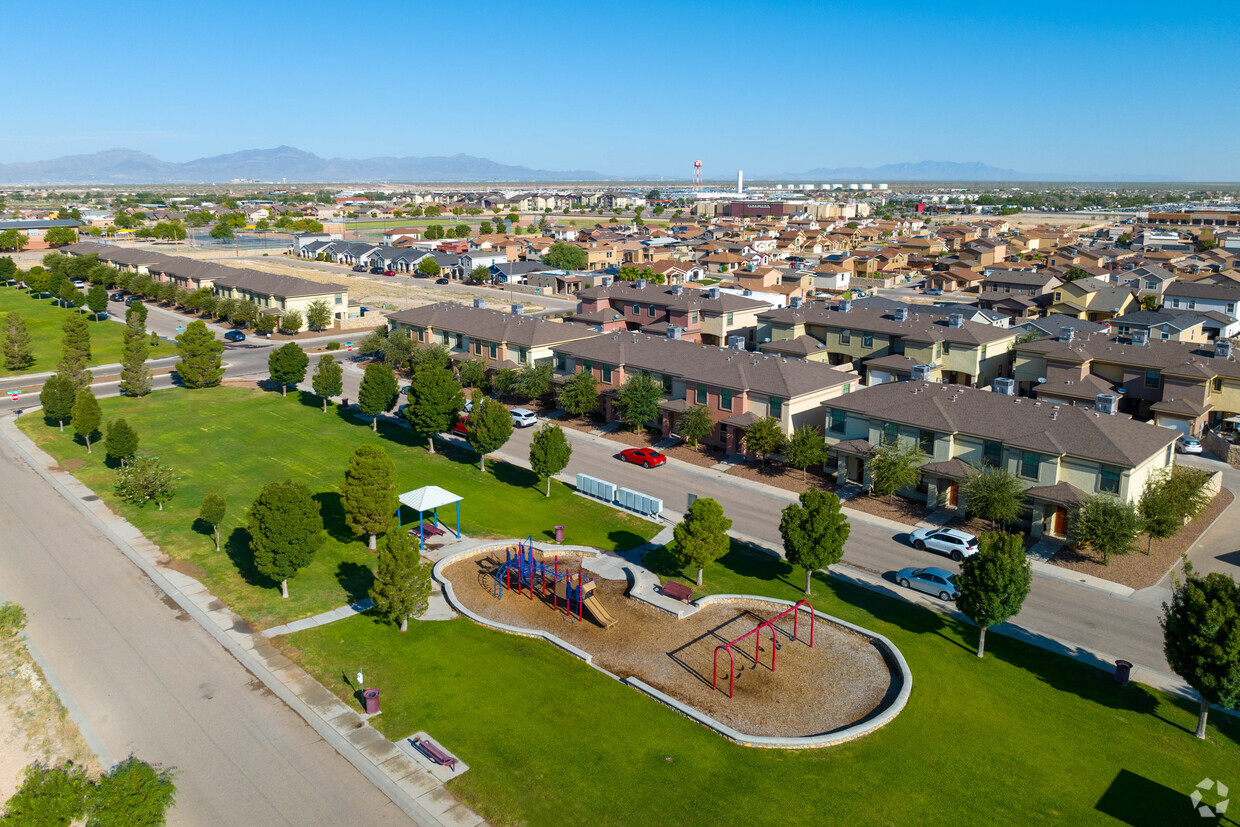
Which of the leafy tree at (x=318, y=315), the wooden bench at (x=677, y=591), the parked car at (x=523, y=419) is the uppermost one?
the leafy tree at (x=318, y=315)

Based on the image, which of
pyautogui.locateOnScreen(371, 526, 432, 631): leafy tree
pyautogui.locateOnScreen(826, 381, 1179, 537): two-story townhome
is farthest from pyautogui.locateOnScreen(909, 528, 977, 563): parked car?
pyautogui.locateOnScreen(371, 526, 432, 631): leafy tree

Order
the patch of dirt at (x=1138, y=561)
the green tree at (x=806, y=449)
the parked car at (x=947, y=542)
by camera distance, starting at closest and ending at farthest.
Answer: the patch of dirt at (x=1138, y=561) < the parked car at (x=947, y=542) < the green tree at (x=806, y=449)

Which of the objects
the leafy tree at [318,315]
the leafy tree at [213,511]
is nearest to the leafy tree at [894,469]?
the leafy tree at [213,511]

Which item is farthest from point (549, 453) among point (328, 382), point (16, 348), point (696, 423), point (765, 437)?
point (16, 348)

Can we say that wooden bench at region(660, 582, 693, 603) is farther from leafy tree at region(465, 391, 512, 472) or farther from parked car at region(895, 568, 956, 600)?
leafy tree at region(465, 391, 512, 472)

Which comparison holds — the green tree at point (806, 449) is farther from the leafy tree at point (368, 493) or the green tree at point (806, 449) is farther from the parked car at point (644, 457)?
the leafy tree at point (368, 493)
